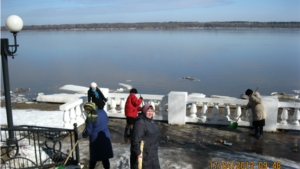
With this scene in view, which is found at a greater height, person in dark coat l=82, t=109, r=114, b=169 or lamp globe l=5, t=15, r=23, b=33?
lamp globe l=5, t=15, r=23, b=33

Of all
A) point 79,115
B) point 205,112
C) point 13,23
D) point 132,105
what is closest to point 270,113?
point 205,112

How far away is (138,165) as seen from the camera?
489 cm

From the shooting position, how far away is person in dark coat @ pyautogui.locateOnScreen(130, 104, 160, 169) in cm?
488

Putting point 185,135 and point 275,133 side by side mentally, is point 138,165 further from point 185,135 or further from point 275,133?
point 275,133

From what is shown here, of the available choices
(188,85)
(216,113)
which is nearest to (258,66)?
(188,85)

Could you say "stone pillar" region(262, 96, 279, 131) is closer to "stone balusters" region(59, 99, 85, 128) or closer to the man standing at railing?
the man standing at railing

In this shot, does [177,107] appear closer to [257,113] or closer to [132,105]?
[132,105]

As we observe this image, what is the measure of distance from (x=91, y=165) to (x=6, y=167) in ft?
6.29
